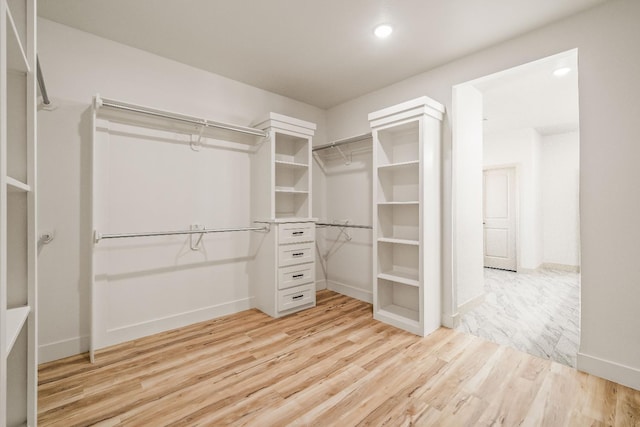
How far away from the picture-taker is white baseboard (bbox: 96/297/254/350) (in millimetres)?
2446

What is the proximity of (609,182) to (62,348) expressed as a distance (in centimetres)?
424

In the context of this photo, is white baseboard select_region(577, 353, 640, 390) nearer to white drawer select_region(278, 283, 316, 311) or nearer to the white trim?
the white trim

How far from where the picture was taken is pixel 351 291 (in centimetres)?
379

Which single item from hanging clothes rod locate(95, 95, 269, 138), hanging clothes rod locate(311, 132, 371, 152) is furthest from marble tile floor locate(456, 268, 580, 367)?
hanging clothes rod locate(95, 95, 269, 138)

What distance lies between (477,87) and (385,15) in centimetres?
164

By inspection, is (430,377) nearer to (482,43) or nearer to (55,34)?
(482,43)

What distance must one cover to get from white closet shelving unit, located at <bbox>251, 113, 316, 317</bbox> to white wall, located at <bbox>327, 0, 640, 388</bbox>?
2.40 m

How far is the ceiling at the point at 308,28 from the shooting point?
2.07 meters

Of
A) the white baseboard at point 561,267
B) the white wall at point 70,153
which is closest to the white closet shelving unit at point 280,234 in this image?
the white wall at point 70,153

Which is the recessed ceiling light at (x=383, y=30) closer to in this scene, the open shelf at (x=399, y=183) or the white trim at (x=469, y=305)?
the open shelf at (x=399, y=183)

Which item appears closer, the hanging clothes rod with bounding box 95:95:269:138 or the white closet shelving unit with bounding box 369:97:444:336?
the hanging clothes rod with bounding box 95:95:269:138

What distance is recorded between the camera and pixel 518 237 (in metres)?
5.35

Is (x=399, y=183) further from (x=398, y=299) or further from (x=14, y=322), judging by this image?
(x=14, y=322)

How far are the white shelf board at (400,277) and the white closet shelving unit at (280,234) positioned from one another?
0.86 metres
